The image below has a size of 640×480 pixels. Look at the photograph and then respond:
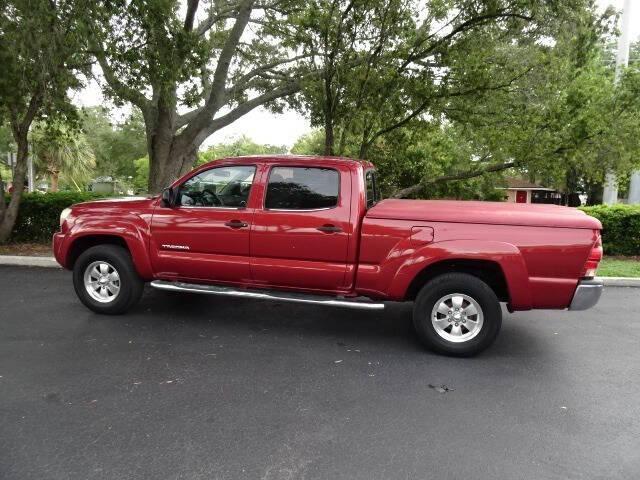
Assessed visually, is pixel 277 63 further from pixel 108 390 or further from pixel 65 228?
pixel 108 390

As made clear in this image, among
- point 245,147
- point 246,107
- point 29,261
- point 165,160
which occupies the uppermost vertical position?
point 245,147

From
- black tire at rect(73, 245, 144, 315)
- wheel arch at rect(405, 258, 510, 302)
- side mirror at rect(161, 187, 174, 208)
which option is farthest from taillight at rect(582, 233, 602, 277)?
black tire at rect(73, 245, 144, 315)

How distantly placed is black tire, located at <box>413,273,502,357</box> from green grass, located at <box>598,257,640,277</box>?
4.77m

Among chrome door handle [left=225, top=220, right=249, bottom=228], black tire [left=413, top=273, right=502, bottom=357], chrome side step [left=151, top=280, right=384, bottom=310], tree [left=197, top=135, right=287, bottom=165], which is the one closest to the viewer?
black tire [left=413, top=273, right=502, bottom=357]

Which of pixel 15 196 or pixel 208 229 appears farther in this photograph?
pixel 15 196

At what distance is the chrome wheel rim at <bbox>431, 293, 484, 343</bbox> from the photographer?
459 cm

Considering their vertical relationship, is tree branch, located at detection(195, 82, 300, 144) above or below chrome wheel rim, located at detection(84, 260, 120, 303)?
above

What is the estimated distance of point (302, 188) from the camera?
5.09m

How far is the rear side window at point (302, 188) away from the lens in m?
4.99

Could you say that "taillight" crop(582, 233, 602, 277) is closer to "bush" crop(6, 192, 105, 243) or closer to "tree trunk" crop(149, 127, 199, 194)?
"tree trunk" crop(149, 127, 199, 194)

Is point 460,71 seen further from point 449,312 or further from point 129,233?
point 129,233

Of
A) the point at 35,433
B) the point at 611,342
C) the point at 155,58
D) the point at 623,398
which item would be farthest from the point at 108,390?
the point at 155,58

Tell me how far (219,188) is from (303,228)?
1147 millimetres

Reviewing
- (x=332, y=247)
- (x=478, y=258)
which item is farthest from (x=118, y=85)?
(x=478, y=258)
